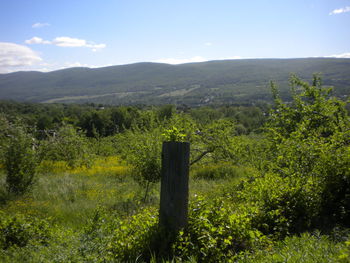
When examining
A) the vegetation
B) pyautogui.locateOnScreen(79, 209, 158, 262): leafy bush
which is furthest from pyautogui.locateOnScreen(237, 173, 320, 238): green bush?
pyautogui.locateOnScreen(79, 209, 158, 262): leafy bush

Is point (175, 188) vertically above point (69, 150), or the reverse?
point (175, 188)

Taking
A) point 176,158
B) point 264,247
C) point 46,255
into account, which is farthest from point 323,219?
point 46,255

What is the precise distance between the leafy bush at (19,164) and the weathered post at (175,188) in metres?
6.05

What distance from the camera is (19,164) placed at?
26.2 ft

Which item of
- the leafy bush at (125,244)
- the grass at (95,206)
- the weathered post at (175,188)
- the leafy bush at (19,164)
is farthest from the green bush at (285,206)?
the leafy bush at (19,164)

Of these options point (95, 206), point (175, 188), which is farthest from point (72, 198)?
point (175, 188)

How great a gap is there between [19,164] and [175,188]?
20.8ft

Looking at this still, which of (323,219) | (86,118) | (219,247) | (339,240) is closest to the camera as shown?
(219,247)

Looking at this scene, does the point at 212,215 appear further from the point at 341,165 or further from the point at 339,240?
the point at 341,165

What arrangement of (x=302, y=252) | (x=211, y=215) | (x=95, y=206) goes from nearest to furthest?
(x=302, y=252) < (x=211, y=215) < (x=95, y=206)

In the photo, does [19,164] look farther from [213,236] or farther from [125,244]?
[213,236]

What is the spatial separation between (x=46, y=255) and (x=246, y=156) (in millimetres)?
7592

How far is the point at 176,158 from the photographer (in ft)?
11.5

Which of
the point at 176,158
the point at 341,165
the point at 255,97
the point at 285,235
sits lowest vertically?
the point at 255,97
